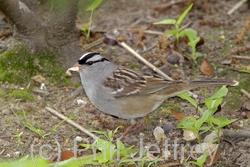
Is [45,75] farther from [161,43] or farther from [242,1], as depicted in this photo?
[242,1]

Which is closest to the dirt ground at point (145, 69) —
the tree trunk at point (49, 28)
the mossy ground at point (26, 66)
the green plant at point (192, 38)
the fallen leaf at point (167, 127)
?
the fallen leaf at point (167, 127)

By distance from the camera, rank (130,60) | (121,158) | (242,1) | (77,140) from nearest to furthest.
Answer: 1. (121,158)
2. (77,140)
3. (130,60)
4. (242,1)

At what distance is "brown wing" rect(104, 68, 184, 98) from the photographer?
15.2 feet

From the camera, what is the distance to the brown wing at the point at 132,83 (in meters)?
4.62

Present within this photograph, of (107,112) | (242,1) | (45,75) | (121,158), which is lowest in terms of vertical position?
(121,158)

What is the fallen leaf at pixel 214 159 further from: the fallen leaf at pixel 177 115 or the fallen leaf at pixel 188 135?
the fallen leaf at pixel 177 115

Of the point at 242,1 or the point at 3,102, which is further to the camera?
the point at 242,1

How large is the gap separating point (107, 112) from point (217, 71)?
150 cm

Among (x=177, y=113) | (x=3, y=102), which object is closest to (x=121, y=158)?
(x=177, y=113)

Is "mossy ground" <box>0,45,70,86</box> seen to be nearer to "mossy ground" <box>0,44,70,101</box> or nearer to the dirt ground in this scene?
"mossy ground" <box>0,44,70,101</box>

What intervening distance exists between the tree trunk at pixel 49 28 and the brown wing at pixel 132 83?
880 millimetres

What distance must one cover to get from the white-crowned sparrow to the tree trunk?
740 mm

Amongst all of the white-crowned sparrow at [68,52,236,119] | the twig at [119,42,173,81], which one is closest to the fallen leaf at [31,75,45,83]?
the white-crowned sparrow at [68,52,236,119]

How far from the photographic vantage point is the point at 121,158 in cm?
402
